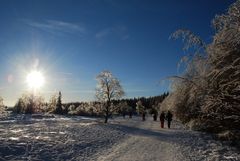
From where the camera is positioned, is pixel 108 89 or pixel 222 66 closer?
pixel 222 66

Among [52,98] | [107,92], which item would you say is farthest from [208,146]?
[52,98]

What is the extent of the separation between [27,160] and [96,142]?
7863mm

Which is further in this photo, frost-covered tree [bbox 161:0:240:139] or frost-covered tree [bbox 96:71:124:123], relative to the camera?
frost-covered tree [bbox 96:71:124:123]

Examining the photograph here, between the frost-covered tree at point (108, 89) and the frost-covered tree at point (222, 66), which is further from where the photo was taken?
the frost-covered tree at point (108, 89)

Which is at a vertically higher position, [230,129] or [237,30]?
[237,30]

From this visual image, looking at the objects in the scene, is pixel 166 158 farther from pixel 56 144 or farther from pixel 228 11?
pixel 228 11

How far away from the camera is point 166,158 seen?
15.8m

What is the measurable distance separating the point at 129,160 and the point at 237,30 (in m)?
7.89

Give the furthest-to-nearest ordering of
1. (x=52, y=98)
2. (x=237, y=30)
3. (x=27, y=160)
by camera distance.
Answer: (x=52, y=98), (x=27, y=160), (x=237, y=30)

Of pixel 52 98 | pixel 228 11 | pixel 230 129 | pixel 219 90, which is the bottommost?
pixel 230 129

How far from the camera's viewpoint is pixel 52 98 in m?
149

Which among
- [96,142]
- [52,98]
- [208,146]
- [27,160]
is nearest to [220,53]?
[27,160]

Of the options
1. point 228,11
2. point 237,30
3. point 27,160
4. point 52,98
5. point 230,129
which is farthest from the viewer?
point 52,98

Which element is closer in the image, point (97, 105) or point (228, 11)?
point (228, 11)
